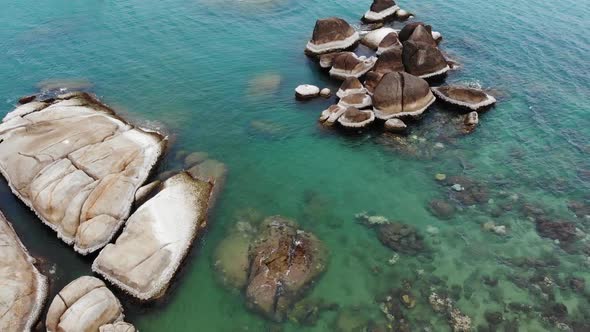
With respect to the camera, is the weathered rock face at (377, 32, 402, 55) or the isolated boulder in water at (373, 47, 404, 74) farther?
the weathered rock face at (377, 32, 402, 55)

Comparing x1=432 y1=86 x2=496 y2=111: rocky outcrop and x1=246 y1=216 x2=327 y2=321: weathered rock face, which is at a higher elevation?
x1=432 y1=86 x2=496 y2=111: rocky outcrop

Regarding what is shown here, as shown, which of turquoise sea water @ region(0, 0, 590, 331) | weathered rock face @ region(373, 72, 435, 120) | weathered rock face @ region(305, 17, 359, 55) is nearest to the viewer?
turquoise sea water @ region(0, 0, 590, 331)

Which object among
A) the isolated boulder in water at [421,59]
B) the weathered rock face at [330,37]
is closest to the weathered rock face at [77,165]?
the weathered rock face at [330,37]

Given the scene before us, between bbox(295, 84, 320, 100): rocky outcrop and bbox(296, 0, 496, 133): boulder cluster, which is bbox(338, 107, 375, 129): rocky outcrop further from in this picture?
bbox(295, 84, 320, 100): rocky outcrop

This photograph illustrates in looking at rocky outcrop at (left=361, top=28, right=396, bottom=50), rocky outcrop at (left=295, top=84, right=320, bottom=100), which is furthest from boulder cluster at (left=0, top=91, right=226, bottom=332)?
rocky outcrop at (left=361, top=28, right=396, bottom=50)

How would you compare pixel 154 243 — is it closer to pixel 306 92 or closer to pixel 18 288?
pixel 18 288

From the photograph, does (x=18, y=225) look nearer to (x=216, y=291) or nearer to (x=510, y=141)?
(x=216, y=291)

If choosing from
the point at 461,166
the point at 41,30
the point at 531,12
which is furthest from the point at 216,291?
the point at 531,12

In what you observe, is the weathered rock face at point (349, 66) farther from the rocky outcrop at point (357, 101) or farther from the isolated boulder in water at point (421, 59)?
the rocky outcrop at point (357, 101)

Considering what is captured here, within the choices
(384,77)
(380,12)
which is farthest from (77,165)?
(380,12)
